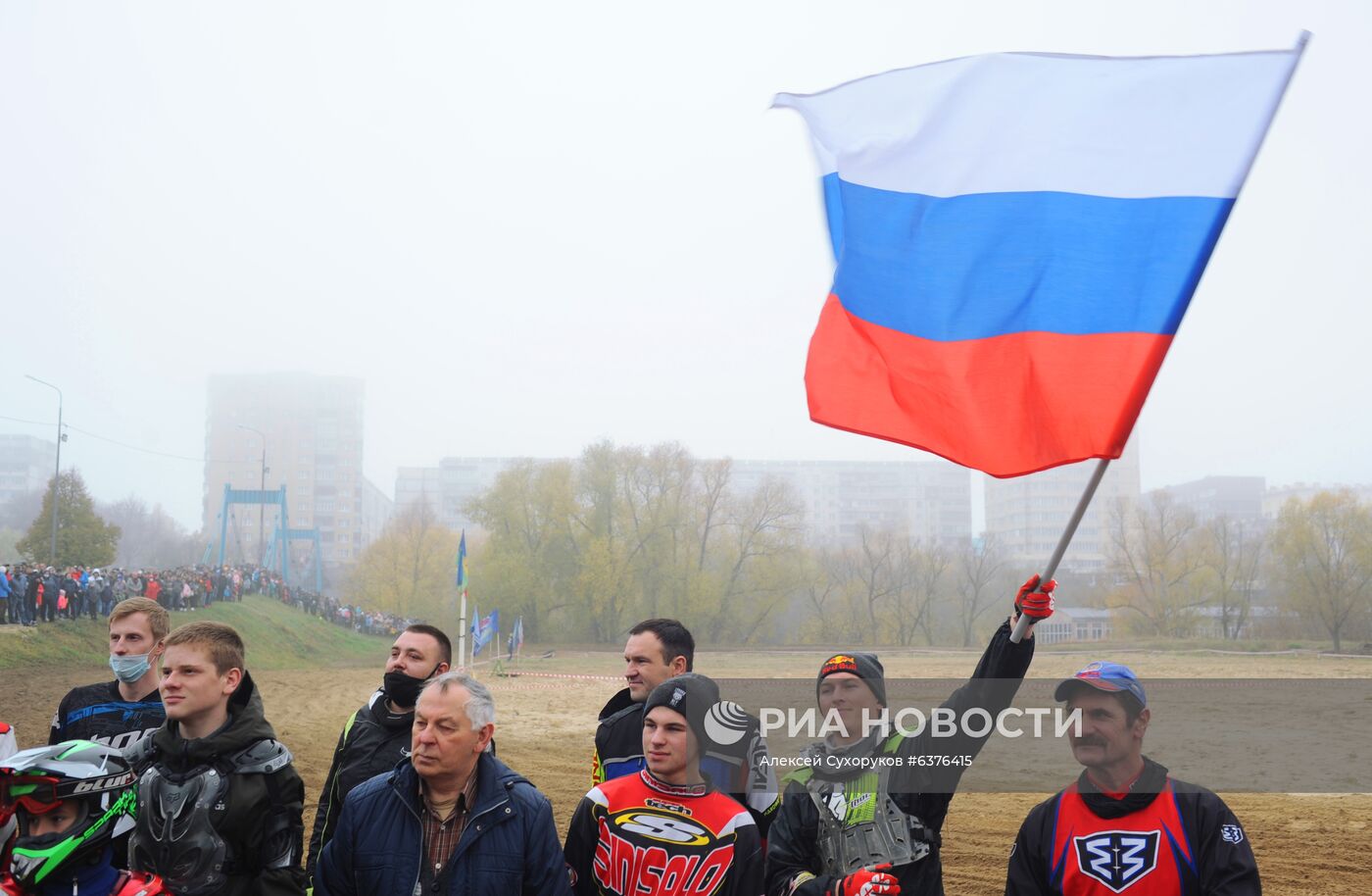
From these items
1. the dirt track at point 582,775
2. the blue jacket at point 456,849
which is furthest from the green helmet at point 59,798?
the dirt track at point 582,775

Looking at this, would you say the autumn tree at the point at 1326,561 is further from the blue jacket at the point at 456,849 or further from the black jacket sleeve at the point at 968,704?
the blue jacket at the point at 456,849

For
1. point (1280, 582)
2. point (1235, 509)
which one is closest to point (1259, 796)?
point (1280, 582)

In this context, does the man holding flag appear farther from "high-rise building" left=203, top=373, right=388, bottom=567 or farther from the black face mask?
"high-rise building" left=203, top=373, right=388, bottom=567

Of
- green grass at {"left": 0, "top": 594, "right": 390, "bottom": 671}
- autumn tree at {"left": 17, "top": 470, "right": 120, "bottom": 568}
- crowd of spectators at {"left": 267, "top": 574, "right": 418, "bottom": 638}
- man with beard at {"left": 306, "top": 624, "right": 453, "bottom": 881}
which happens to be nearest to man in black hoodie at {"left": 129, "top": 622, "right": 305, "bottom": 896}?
man with beard at {"left": 306, "top": 624, "right": 453, "bottom": 881}

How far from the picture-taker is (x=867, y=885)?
347 cm

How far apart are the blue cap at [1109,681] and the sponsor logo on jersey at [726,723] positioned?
1.23 meters

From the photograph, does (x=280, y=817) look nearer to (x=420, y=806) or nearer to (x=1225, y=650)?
(x=420, y=806)

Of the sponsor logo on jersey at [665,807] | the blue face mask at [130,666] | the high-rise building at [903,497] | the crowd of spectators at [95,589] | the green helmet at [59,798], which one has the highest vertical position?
the high-rise building at [903,497]

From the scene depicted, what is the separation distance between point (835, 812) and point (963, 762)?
1.86ft

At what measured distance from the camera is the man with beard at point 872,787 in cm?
380

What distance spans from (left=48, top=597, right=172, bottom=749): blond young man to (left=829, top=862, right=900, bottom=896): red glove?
9.74ft

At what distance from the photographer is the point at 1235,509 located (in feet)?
402

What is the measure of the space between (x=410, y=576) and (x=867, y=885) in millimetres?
78035

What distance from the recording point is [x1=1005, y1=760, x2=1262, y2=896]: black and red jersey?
3.42 m
